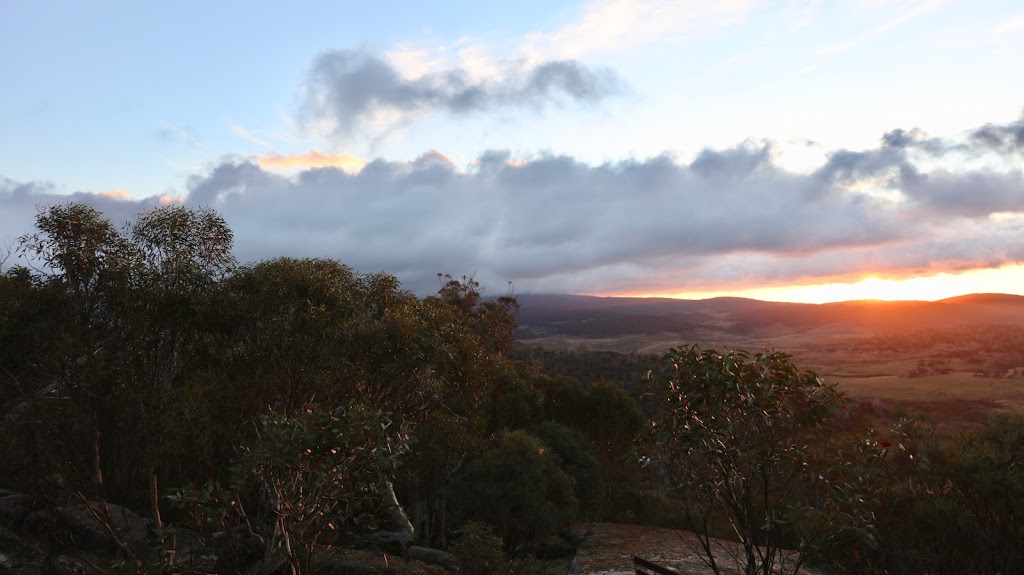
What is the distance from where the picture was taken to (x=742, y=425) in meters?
11.6

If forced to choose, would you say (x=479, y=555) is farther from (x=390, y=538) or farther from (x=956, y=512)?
(x=956, y=512)

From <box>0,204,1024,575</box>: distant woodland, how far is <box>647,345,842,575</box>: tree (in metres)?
0.05

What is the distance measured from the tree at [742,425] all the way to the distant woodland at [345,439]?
51 millimetres

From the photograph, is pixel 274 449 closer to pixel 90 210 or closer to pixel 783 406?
pixel 783 406

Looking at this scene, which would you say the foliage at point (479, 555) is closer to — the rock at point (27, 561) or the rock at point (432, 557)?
the rock at point (432, 557)

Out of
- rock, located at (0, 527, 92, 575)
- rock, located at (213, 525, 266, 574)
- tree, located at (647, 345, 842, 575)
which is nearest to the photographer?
tree, located at (647, 345, 842, 575)

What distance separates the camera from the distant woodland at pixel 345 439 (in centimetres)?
1133

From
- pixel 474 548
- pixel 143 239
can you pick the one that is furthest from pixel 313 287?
pixel 474 548

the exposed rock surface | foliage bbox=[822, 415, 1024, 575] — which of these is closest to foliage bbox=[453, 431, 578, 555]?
the exposed rock surface

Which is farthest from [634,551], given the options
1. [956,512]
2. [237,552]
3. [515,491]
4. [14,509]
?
[14,509]

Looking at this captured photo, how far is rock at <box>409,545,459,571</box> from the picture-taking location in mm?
23891

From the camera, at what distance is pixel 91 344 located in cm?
2027

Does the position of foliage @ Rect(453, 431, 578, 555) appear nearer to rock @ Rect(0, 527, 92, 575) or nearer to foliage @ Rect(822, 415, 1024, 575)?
foliage @ Rect(822, 415, 1024, 575)

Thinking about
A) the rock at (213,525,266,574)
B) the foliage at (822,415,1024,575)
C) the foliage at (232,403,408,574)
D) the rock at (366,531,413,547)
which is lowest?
the rock at (366,531,413,547)
